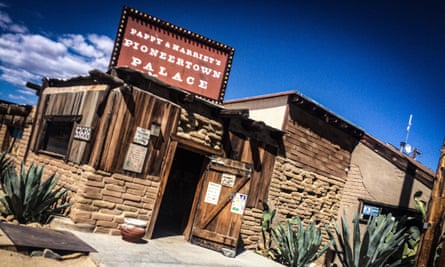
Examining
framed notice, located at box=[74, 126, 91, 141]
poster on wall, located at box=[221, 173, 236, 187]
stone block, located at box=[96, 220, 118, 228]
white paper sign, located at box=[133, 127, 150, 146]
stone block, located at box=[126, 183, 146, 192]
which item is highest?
white paper sign, located at box=[133, 127, 150, 146]

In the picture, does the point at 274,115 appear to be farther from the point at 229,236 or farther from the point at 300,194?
the point at 229,236

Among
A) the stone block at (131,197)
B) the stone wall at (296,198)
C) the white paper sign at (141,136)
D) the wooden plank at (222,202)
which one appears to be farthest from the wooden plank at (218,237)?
the white paper sign at (141,136)

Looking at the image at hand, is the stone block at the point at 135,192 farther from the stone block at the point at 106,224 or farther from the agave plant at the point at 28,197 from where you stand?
the agave plant at the point at 28,197

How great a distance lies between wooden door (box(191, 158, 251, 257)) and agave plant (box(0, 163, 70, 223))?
2.76 m

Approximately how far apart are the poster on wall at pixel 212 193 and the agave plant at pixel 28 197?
2827mm

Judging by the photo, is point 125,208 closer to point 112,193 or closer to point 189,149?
point 112,193

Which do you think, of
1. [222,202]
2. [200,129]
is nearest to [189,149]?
[200,129]

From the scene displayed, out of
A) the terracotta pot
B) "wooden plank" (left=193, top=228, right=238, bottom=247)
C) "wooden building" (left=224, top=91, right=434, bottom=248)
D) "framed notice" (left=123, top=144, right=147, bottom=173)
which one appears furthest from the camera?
"wooden building" (left=224, top=91, right=434, bottom=248)

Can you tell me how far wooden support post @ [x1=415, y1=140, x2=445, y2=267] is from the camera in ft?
17.0

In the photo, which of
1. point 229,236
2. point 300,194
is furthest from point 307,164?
point 229,236

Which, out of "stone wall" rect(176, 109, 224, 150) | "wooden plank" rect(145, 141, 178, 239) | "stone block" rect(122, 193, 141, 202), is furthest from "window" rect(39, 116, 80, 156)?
"stone wall" rect(176, 109, 224, 150)

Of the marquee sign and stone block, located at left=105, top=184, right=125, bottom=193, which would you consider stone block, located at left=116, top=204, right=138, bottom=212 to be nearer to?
stone block, located at left=105, top=184, right=125, bottom=193

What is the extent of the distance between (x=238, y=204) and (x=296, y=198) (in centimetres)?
272

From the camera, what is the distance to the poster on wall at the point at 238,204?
6.95 m
